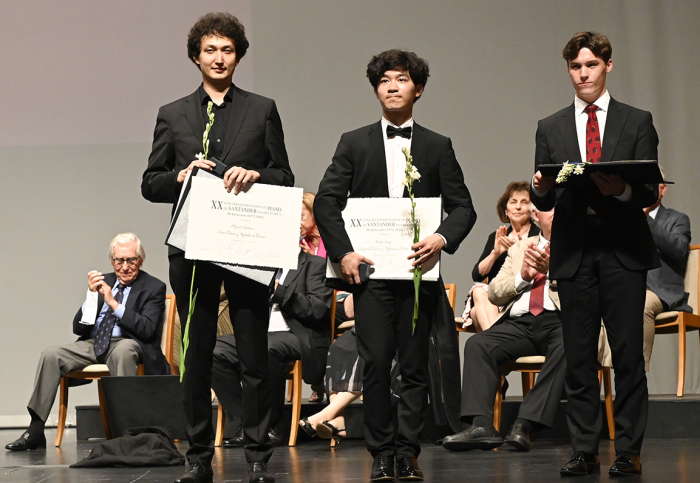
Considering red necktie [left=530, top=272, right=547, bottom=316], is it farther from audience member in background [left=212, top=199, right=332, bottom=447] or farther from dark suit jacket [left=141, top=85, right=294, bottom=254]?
dark suit jacket [left=141, top=85, right=294, bottom=254]

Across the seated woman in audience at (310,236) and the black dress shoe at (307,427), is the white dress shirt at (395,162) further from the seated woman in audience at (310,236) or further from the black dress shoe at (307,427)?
the seated woman in audience at (310,236)

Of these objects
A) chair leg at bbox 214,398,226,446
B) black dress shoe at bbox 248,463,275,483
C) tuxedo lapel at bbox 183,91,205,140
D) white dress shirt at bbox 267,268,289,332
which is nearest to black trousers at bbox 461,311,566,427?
white dress shirt at bbox 267,268,289,332

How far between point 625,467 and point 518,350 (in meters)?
1.58

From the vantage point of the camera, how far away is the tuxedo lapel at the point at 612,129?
3.45m

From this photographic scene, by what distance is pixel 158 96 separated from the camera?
7230mm

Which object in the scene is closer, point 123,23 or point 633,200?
point 633,200

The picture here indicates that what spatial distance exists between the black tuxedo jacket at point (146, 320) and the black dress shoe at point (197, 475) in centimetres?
269

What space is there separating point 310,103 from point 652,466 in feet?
13.8

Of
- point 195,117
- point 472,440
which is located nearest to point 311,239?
point 472,440

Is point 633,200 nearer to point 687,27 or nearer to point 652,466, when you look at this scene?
point 652,466

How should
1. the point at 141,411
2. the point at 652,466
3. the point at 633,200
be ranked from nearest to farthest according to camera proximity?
the point at 633,200
the point at 652,466
the point at 141,411

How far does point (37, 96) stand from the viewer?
7.23 meters

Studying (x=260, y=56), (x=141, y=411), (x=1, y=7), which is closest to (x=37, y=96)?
(x=1, y=7)

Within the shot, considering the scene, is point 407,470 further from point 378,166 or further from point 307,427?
point 307,427
